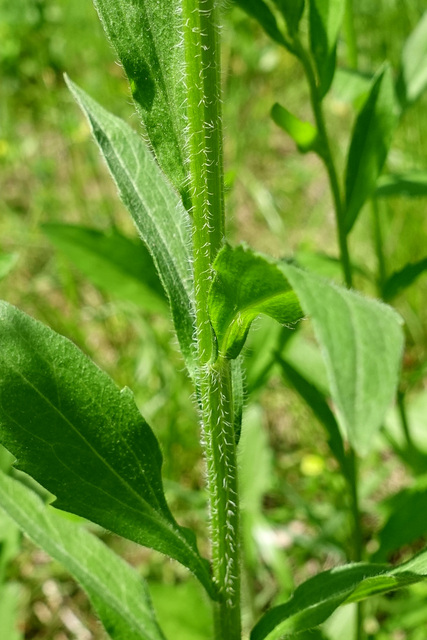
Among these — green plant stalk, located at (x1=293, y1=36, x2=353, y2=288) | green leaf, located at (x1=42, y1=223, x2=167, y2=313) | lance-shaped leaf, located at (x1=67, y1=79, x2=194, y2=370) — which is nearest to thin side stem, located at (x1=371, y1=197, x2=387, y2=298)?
green plant stalk, located at (x1=293, y1=36, x2=353, y2=288)

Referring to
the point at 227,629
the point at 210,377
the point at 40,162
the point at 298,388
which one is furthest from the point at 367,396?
the point at 40,162

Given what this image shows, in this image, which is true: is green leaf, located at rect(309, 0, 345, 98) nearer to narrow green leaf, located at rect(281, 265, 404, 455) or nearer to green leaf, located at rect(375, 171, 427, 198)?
green leaf, located at rect(375, 171, 427, 198)

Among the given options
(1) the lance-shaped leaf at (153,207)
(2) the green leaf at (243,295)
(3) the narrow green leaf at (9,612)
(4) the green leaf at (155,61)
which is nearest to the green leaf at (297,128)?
(1) the lance-shaped leaf at (153,207)

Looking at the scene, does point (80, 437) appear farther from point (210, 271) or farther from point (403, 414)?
point (403, 414)

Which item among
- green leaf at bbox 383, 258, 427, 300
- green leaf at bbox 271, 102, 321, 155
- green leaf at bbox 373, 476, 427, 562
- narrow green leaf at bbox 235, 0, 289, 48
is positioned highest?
narrow green leaf at bbox 235, 0, 289, 48

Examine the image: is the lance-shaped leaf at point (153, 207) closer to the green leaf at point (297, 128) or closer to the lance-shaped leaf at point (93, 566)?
the green leaf at point (297, 128)

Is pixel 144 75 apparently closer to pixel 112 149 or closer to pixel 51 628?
pixel 112 149
